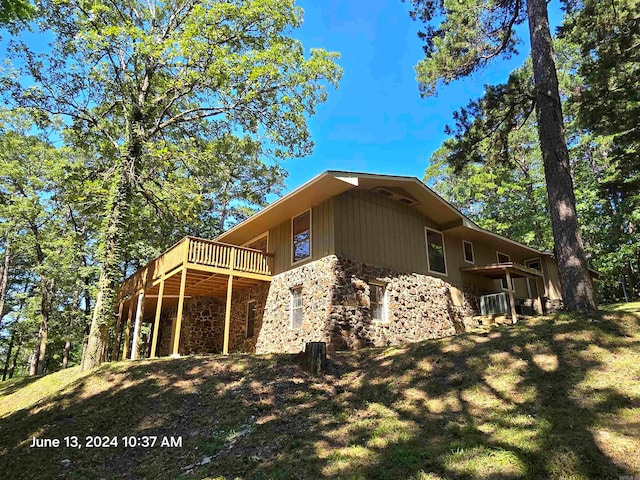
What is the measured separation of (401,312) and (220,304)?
7841 mm

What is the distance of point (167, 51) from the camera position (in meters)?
12.5

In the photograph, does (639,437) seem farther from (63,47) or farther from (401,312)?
(63,47)

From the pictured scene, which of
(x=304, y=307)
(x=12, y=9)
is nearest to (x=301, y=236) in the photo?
(x=304, y=307)

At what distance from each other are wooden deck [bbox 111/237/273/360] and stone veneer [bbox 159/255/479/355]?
779 mm

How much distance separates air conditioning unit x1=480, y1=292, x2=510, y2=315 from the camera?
13969 millimetres

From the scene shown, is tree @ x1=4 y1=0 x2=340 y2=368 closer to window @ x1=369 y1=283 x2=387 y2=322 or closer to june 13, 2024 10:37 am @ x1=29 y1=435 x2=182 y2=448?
june 13, 2024 10:37 am @ x1=29 y1=435 x2=182 y2=448

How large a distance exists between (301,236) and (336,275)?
2.18m

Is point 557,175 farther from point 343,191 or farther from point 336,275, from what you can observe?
point 336,275

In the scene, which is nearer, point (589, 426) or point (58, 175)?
point (589, 426)

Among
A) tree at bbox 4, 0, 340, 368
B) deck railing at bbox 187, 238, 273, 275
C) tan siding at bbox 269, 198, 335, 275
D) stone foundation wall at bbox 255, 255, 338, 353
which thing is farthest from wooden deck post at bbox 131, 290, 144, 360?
tan siding at bbox 269, 198, 335, 275

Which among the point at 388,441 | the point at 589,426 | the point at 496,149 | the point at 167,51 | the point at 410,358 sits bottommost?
the point at 388,441

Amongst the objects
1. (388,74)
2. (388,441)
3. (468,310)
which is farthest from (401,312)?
(388,74)

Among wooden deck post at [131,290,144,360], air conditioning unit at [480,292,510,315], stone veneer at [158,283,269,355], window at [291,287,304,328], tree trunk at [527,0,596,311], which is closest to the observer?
tree trunk at [527,0,596,311]

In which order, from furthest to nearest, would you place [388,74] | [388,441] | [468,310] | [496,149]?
[388,74], [468,310], [496,149], [388,441]
